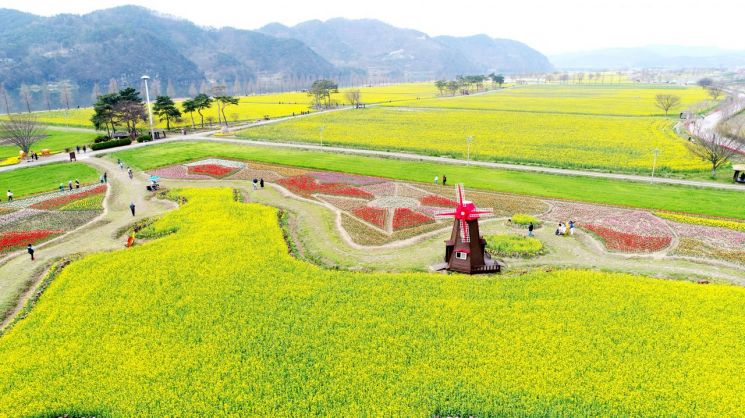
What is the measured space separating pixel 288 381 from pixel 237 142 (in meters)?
70.5

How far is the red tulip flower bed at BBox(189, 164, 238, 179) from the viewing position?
2329 inches

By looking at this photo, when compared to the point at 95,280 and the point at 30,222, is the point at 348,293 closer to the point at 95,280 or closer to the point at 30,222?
the point at 95,280

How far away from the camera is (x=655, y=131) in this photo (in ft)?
299

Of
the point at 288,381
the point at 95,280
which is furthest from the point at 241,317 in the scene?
the point at 95,280

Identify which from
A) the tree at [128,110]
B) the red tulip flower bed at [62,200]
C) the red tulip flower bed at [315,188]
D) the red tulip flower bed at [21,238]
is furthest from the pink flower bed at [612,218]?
the tree at [128,110]

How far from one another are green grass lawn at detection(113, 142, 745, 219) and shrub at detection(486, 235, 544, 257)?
1584cm

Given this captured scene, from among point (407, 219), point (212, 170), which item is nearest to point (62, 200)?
point (212, 170)

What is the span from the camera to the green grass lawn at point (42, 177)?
5334 cm

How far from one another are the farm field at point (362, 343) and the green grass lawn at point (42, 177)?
30.1 m

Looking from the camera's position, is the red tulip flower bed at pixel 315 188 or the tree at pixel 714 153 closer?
the red tulip flower bed at pixel 315 188

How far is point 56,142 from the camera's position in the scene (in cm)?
8725

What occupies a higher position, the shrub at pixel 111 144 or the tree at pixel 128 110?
the tree at pixel 128 110

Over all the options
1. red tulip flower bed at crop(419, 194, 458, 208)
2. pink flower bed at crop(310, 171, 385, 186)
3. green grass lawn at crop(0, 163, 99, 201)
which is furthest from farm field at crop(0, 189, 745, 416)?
green grass lawn at crop(0, 163, 99, 201)

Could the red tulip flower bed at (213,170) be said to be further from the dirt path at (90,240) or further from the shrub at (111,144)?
the shrub at (111,144)
